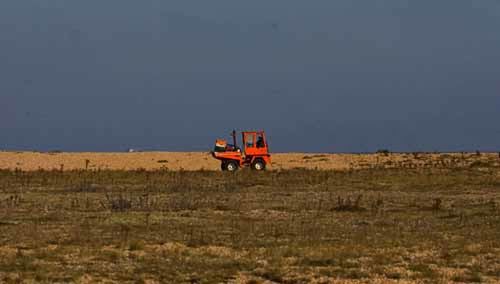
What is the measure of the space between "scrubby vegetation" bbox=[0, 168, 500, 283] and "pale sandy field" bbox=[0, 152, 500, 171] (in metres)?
19.5

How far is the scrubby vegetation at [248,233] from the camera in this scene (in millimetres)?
14984

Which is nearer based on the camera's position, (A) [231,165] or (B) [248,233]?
(B) [248,233]

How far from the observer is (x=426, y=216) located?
78.7ft

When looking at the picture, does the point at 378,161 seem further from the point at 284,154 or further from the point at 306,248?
the point at 306,248

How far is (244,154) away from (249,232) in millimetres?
30808

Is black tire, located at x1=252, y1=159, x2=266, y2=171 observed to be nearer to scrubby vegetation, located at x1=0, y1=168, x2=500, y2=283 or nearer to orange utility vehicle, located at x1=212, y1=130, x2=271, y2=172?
orange utility vehicle, located at x1=212, y1=130, x2=271, y2=172

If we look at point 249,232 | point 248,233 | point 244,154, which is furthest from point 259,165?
point 248,233

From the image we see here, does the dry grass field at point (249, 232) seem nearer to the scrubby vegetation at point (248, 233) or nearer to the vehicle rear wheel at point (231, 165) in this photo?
the scrubby vegetation at point (248, 233)

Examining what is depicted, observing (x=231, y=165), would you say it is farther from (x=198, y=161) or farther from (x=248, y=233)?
→ (x=248, y=233)

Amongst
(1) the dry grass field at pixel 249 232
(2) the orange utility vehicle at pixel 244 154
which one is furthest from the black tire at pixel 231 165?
(1) the dry grass field at pixel 249 232

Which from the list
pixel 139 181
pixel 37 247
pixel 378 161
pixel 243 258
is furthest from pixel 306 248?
Result: pixel 378 161

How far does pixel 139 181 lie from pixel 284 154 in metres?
31.8

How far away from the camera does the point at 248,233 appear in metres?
19.9

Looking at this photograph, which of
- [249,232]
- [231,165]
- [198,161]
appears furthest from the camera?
[198,161]
